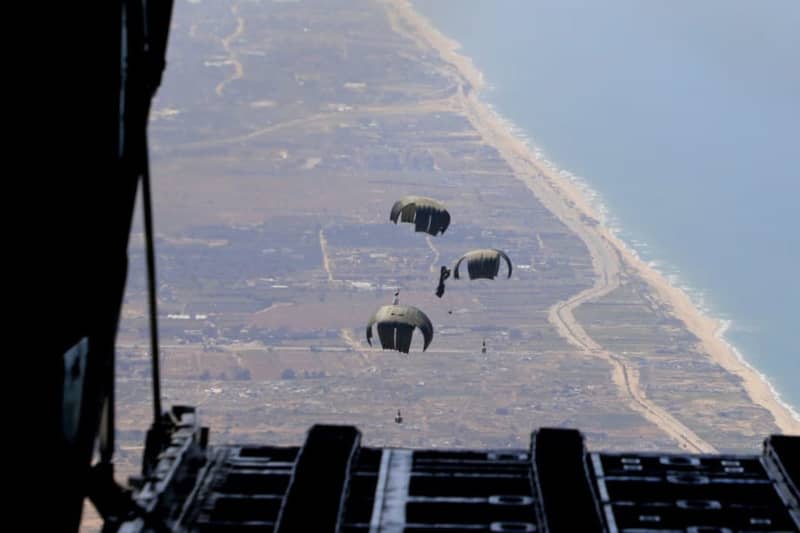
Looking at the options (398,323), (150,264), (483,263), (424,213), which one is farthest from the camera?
(483,263)

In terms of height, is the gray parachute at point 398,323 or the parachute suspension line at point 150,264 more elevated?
the gray parachute at point 398,323

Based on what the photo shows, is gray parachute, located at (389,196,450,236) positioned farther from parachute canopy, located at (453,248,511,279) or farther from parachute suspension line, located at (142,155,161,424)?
parachute suspension line, located at (142,155,161,424)

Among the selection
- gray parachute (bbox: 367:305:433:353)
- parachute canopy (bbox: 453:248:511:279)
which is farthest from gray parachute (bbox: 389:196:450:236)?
gray parachute (bbox: 367:305:433:353)

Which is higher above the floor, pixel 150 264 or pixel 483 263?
pixel 483 263

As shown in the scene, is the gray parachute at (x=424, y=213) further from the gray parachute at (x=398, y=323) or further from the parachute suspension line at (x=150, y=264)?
the parachute suspension line at (x=150, y=264)

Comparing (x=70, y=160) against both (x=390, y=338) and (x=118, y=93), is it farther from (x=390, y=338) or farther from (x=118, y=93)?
(x=390, y=338)

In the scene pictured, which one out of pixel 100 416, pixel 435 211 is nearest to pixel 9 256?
pixel 100 416

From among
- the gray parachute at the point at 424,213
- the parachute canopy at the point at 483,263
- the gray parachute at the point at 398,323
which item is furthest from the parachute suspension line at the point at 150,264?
the parachute canopy at the point at 483,263

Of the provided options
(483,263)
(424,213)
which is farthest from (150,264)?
(483,263)

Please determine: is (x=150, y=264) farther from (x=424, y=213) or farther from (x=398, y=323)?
(x=398, y=323)

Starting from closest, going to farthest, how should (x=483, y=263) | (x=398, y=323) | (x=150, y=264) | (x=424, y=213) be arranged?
(x=150, y=264), (x=424, y=213), (x=398, y=323), (x=483, y=263)

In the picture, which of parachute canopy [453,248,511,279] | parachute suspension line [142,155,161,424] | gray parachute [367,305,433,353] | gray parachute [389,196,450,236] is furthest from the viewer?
parachute canopy [453,248,511,279]

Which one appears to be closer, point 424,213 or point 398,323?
point 424,213
